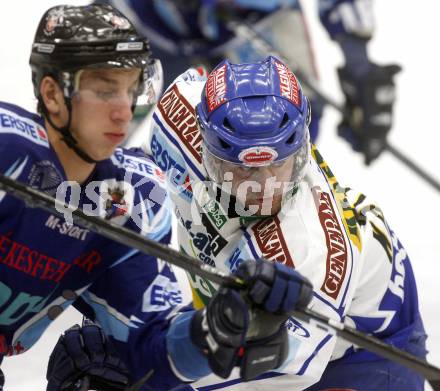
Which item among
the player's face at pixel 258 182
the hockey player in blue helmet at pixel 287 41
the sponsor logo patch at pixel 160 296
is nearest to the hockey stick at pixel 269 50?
the hockey player in blue helmet at pixel 287 41

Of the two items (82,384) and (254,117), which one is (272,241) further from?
(82,384)

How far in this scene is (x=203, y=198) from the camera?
299 cm

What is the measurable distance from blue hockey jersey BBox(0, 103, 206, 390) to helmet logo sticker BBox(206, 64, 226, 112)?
0.20m

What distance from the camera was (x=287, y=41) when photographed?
16.5 feet

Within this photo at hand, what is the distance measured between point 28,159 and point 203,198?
0.57 m

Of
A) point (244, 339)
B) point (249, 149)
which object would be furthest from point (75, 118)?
point (244, 339)

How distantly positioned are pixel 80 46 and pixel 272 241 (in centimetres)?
59

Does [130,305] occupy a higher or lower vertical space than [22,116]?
lower

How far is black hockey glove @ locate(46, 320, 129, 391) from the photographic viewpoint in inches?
109

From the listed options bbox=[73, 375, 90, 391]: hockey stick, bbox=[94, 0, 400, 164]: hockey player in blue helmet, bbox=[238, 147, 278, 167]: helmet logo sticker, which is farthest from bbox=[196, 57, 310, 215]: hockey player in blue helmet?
bbox=[94, 0, 400, 164]: hockey player in blue helmet

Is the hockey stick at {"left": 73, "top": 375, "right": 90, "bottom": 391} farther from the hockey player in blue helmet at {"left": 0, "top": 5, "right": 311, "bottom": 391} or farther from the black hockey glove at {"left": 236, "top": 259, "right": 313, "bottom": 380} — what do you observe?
the black hockey glove at {"left": 236, "top": 259, "right": 313, "bottom": 380}

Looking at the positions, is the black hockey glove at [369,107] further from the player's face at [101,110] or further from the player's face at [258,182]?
the player's face at [101,110]

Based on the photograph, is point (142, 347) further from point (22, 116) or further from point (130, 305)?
point (22, 116)

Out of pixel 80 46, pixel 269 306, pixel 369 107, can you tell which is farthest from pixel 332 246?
pixel 369 107
